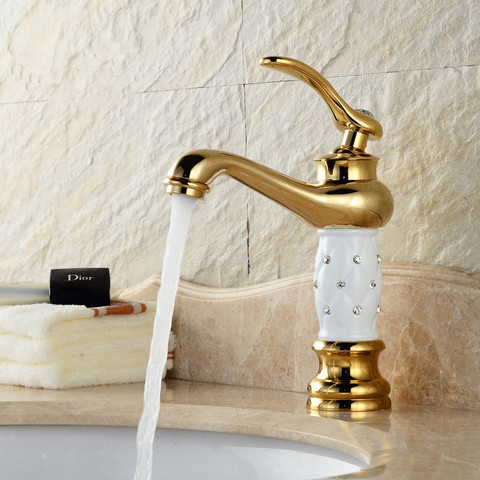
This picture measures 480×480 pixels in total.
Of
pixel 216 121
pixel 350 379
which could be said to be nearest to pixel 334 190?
pixel 350 379

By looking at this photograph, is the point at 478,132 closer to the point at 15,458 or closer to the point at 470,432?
the point at 470,432

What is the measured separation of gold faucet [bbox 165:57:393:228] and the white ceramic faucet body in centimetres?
2

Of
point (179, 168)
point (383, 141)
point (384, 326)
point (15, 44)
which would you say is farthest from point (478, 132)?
point (15, 44)

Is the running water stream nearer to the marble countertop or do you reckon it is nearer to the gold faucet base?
the marble countertop

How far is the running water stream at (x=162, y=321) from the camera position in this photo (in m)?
0.89

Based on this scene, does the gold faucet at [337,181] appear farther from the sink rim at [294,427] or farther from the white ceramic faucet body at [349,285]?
the sink rim at [294,427]

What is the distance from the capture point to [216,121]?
1.20m

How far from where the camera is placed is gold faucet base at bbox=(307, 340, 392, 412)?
3.12 feet

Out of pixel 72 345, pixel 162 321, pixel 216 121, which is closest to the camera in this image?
pixel 162 321

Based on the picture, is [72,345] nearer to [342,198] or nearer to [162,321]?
[162,321]

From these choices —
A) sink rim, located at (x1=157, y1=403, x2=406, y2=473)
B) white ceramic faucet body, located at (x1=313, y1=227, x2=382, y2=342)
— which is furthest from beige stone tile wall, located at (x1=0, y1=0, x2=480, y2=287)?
sink rim, located at (x1=157, y1=403, x2=406, y2=473)

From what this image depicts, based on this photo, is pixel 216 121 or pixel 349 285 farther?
pixel 216 121

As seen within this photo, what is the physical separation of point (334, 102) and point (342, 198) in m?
0.10

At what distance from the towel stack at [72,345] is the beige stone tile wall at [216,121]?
0.43ft
